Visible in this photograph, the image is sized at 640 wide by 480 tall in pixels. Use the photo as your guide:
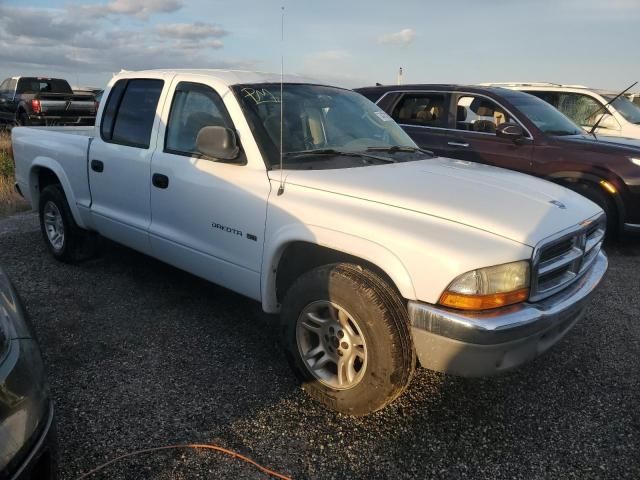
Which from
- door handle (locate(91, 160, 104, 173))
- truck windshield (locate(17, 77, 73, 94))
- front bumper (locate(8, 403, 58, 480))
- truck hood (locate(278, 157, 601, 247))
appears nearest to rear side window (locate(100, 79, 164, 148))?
door handle (locate(91, 160, 104, 173))

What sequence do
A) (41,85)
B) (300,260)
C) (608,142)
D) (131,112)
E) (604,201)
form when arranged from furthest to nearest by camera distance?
(41,85) < (608,142) < (604,201) < (131,112) < (300,260)

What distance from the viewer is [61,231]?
5.11m

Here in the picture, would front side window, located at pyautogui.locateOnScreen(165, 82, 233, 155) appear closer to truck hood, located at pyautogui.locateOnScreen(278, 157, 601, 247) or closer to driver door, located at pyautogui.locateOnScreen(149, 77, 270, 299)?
driver door, located at pyautogui.locateOnScreen(149, 77, 270, 299)

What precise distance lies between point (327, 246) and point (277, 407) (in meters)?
0.93

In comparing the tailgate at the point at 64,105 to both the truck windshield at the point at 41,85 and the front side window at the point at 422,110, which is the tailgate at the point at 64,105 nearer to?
the truck windshield at the point at 41,85

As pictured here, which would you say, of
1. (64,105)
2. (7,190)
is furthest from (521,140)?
(64,105)

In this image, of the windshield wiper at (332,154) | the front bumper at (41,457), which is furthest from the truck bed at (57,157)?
the front bumper at (41,457)

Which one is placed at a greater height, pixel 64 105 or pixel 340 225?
pixel 64 105

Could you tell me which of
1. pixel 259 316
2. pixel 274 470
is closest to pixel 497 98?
pixel 259 316

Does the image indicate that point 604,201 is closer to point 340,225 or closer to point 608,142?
point 608,142

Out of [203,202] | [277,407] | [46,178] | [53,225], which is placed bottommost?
[277,407]

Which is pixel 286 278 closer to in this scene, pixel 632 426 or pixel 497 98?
pixel 632 426

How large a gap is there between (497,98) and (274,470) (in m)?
5.40

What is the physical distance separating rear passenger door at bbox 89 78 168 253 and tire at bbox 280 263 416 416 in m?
1.64
